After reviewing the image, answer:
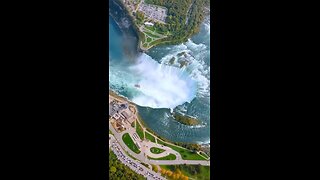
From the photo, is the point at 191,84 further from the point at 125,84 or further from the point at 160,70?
the point at 125,84

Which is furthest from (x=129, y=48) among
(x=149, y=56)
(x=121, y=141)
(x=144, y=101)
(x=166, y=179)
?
(x=166, y=179)

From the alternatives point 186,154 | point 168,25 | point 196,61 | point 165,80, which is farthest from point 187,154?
point 168,25

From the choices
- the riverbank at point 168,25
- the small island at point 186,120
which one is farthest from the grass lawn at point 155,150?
the riverbank at point 168,25

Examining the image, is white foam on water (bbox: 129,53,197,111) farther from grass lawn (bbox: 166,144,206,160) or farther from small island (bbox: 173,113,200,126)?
grass lawn (bbox: 166,144,206,160)

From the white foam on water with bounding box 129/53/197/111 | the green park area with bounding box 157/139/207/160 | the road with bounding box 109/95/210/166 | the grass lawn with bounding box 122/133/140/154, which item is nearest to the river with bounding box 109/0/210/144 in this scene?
the white foam on water with bounding box 129/53/197/111

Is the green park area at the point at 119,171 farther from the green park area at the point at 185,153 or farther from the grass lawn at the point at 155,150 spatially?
the green park area at the point at 185,153

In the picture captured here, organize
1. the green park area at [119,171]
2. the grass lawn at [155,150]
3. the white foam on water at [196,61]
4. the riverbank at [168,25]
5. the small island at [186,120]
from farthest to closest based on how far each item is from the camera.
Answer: the riverbank at [168,25] → the white foam on water at [196,61] → the small island at [186,120] → the grass lawn at [155,150] → the green park area at [119,171]
